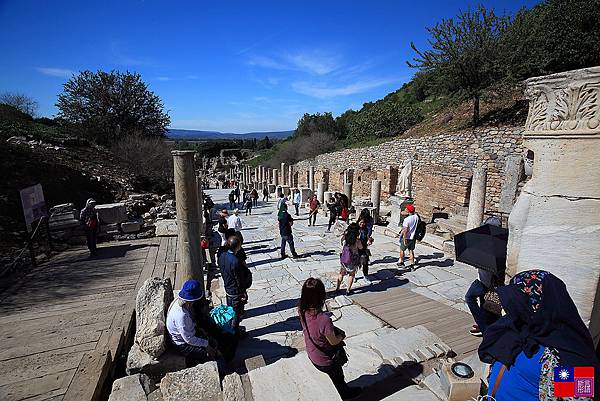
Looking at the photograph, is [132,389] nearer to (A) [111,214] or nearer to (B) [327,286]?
(B) [327,286]

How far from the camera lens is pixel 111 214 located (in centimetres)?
1052

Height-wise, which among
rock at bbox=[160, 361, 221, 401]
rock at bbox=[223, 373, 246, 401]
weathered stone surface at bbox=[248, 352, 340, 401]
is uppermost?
weathered stone surface at bbox=[248, 352, 340, 401]

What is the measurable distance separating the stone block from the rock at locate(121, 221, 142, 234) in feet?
0.77

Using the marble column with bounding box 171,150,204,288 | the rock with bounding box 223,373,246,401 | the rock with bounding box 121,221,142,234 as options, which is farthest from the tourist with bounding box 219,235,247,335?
the rock with bounding box 121,221,142,234

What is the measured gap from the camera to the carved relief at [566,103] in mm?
2115

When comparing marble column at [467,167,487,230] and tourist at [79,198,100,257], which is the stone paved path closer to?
marble column at [467,167,487,230]

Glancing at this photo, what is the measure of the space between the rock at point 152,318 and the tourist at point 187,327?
108 millimetres

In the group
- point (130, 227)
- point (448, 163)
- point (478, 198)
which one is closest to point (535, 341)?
point (478, 198)

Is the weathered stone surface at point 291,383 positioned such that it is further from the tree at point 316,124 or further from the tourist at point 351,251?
the tree at point 316,124

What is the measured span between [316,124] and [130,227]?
41277 mm

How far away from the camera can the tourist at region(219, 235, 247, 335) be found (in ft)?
14.8

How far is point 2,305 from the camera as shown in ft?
19.4

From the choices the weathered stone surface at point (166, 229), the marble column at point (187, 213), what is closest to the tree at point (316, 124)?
the weathered stone surface at point (166, 229)

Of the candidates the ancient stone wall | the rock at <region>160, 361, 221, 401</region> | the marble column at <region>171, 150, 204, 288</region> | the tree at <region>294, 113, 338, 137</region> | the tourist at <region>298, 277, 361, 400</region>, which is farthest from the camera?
the tree at <region>294, 113, 338, 137</region>
